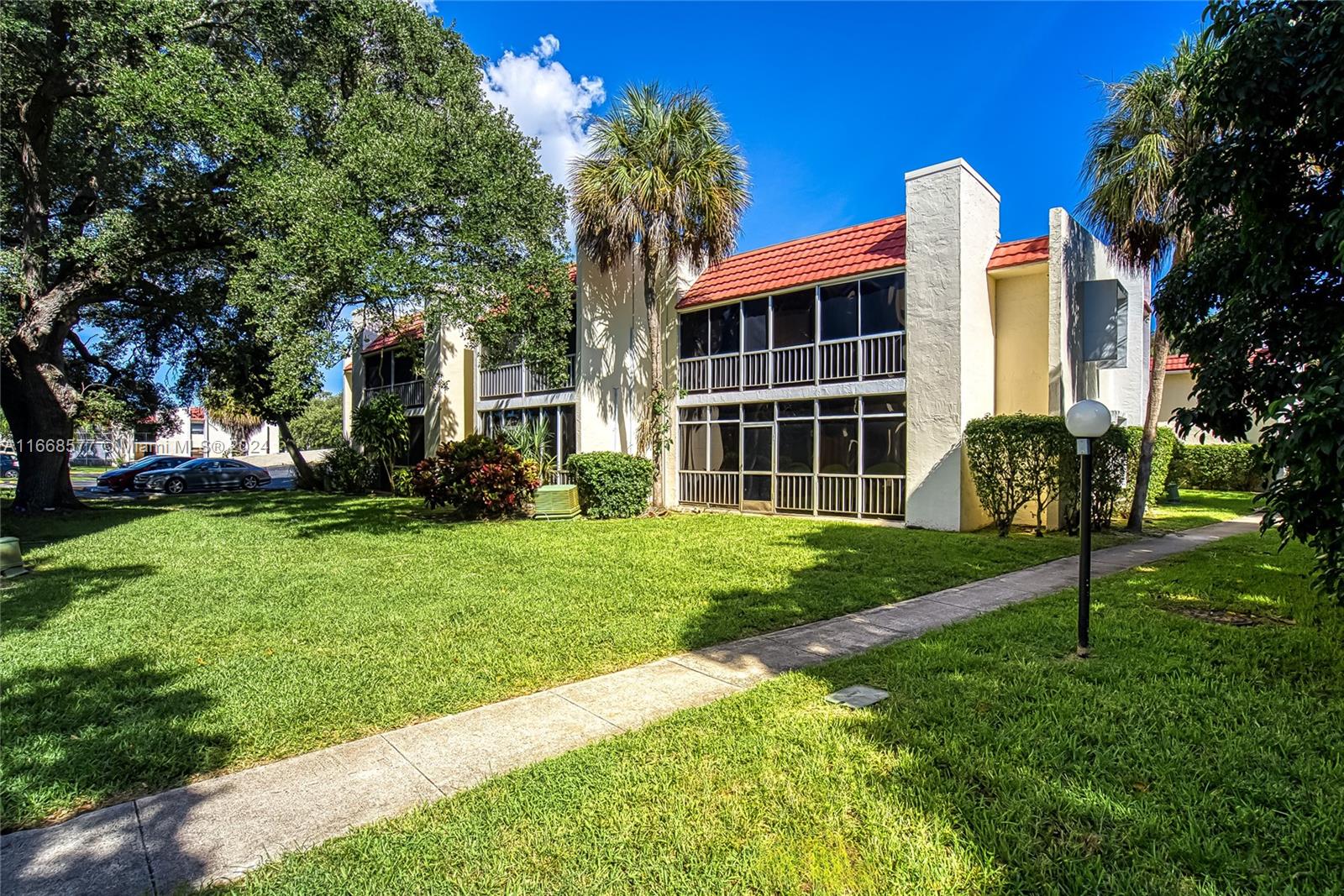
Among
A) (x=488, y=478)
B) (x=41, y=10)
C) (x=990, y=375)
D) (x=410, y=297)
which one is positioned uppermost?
(x=41, y=10)

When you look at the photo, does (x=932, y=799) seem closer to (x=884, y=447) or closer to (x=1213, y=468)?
(x=884, y=447)

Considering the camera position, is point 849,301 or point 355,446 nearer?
point 849,301

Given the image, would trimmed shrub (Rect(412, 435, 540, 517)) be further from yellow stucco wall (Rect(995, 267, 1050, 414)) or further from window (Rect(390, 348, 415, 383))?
yellow stucco wall (Rect(995, 267, 1050, 414))

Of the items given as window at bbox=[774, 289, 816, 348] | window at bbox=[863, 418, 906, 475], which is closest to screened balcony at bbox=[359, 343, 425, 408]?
window at bbox=[774, 289, 816, 348]

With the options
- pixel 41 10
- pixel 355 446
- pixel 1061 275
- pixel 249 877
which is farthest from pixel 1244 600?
pixel 355 446

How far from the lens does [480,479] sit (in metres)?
15.1

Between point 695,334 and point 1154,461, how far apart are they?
40.4ft

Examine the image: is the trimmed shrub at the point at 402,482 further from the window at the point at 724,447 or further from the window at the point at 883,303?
the window at the point at 883,303

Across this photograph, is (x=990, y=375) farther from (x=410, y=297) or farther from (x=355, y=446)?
(x=355, y=446)

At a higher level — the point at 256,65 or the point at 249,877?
the point at 256,65

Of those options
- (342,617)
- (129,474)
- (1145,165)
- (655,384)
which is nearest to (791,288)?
(655,384)

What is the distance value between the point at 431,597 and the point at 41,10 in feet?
41.2

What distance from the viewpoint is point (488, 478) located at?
1513 cm

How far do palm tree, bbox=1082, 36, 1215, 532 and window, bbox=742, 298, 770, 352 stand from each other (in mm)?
6757
